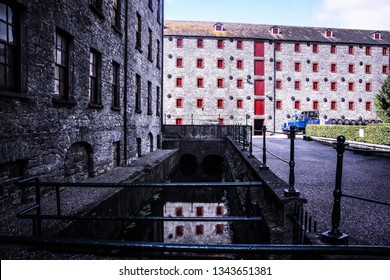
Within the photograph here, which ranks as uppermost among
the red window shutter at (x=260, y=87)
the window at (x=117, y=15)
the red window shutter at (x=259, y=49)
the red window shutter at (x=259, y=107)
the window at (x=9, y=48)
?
the red window shutter at (x=259, y=49)

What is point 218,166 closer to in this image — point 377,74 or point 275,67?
point 275,67

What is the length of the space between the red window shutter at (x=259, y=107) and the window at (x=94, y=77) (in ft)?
88.1

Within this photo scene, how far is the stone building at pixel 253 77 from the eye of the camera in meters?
32.9

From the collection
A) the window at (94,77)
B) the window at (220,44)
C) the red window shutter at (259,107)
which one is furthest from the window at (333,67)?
the window at (94,77)

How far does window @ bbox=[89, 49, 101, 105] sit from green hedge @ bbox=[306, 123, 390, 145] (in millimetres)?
13965

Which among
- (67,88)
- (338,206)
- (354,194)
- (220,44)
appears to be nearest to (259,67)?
(220,44)

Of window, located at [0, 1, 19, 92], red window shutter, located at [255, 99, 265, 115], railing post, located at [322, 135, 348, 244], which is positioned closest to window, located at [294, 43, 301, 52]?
A: red window shutter, located at [255, 99, 265, 115]

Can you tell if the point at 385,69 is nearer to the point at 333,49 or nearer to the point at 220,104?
the point at 333,49

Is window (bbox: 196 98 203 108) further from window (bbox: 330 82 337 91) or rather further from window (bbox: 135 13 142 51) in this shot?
window (bbox: 135 13 142 51)

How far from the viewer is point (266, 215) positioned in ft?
13.7

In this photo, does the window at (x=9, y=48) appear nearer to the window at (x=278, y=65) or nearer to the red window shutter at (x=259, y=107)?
the red window shutter at (x=259, y=107)
